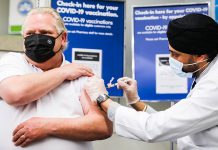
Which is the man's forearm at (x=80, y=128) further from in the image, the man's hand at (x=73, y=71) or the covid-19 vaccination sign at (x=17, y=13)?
the covid-19 vaccination sign at (x=17, y=13)

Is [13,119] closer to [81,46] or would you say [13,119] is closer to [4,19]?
[81,46]

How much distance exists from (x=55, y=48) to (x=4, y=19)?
2459 mm

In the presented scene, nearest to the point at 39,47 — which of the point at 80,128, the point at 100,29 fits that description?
the point at 80,128

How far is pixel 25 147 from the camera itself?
1.63 metres

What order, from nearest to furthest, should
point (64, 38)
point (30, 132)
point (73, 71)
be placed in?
point (30, 132)
point (73, 71)
point (64, 38)

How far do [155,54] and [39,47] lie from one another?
1.96 m

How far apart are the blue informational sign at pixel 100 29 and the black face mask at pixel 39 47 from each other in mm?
1697

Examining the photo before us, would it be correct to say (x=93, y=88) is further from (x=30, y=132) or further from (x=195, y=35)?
(x=195, y=35)

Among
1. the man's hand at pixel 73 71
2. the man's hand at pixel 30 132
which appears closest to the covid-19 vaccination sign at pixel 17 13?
the man's hand at pixel 73 71

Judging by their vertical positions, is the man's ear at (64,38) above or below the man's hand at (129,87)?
above

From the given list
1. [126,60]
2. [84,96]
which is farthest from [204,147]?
[126,60]

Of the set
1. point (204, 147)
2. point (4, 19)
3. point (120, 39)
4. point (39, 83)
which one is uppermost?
point (4, 19)

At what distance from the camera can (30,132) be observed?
1600mm

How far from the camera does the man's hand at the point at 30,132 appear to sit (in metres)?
1.60
